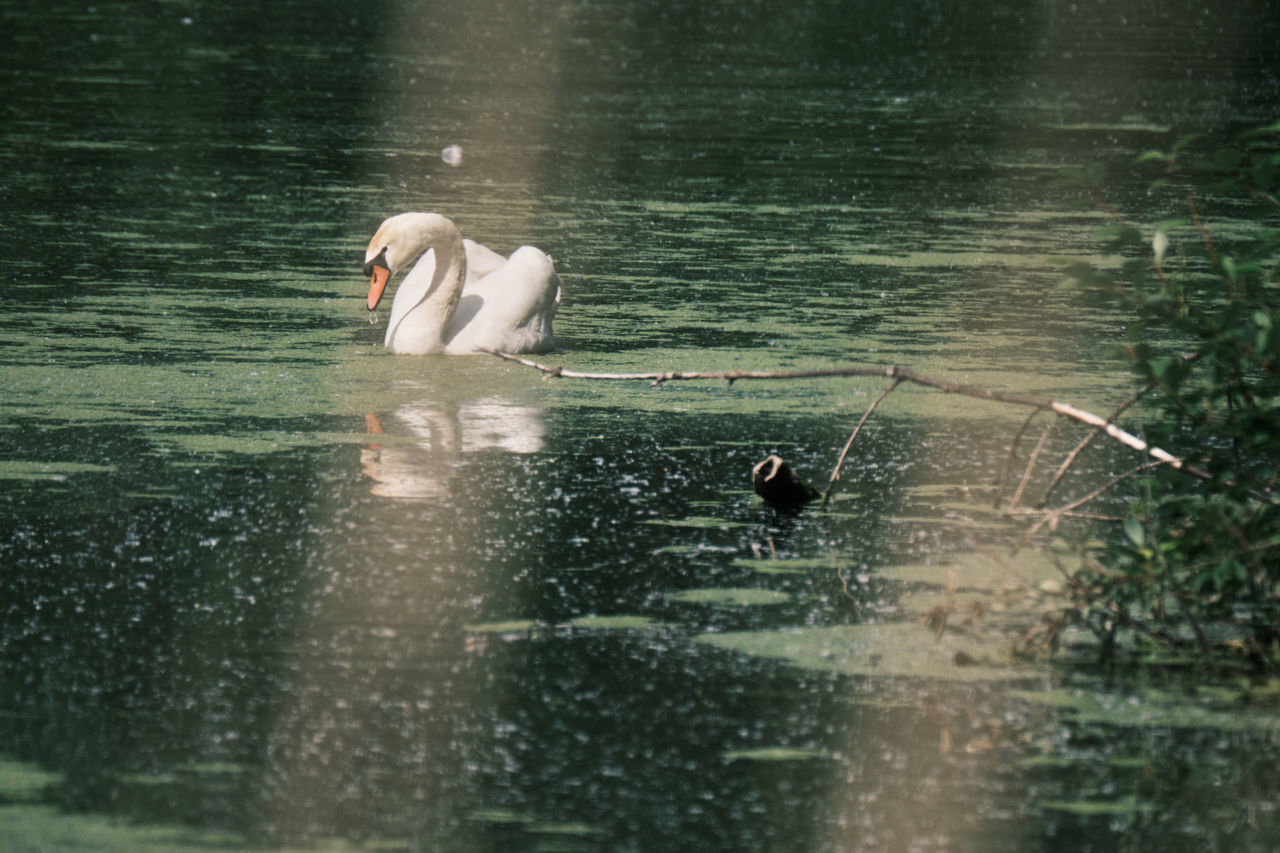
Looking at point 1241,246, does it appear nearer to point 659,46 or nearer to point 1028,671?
point 1028,671

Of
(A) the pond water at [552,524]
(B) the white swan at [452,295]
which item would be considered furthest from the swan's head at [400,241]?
(A) the pond water at [552,524]

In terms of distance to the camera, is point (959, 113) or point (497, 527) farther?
point (959, 113)

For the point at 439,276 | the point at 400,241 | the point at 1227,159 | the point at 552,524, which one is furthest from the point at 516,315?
the point at 1227,159

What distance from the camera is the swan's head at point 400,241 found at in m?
8.80

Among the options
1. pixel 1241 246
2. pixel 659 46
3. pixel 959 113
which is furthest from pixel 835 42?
pixel 1241 246

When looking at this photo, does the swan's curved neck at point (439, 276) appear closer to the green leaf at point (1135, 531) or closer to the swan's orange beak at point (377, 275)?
the swan's orange beak at point (377, 275)

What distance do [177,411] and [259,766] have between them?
3343 mm

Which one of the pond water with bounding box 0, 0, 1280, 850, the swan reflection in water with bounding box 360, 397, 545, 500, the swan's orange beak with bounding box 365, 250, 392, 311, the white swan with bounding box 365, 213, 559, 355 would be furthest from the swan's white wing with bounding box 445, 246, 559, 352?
the swan reflection in water with bounding box 360, 397, 545, 500

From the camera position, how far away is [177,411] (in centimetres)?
710

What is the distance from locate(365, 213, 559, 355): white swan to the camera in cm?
839

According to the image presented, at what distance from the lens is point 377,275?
884cm

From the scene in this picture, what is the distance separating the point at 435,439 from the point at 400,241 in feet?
7.17

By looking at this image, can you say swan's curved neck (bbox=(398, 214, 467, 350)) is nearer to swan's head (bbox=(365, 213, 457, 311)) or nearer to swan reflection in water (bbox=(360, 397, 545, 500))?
swan's head (bbox=(365, 213, 457, 311))

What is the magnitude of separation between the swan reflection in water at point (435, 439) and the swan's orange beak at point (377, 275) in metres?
1.38
